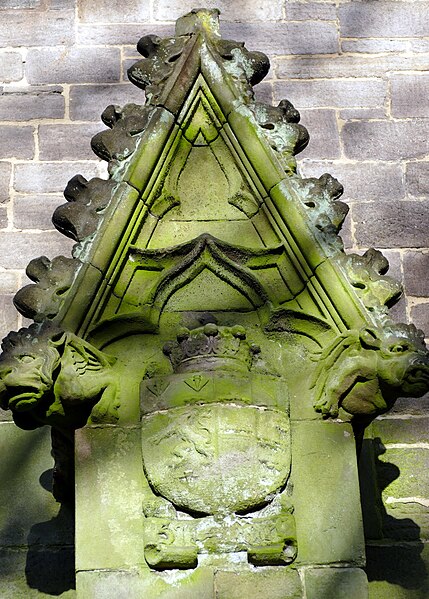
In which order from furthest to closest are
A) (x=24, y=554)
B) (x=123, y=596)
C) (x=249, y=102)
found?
(x=24, y=554) → (x=249, y=102) → (x=123, y=596)

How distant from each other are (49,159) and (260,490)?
9.39 ft

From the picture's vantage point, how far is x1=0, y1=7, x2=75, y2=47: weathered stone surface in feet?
22.6

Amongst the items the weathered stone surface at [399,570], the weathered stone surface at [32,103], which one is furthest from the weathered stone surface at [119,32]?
the weathered stone surface at [399,570]

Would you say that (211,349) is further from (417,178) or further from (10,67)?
(10,67)

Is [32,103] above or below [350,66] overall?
below

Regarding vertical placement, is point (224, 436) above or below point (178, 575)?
above

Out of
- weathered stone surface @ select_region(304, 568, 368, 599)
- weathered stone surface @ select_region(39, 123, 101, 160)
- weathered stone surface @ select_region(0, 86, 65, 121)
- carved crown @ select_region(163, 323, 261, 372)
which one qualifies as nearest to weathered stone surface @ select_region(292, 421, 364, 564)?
weathered stone surface @ select_region(304, 568, 368, 599)

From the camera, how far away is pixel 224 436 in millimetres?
4066

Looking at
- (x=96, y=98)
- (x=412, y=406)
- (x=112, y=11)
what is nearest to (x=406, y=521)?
(x=412, y=406)

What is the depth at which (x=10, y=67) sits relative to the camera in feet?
22.3

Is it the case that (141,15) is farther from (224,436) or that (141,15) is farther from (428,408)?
(224,436)

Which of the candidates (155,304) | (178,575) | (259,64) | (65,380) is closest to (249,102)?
(259,64)

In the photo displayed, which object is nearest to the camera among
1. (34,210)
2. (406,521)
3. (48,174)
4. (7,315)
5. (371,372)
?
(371,372)

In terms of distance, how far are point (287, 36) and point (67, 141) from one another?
1.11 meters
